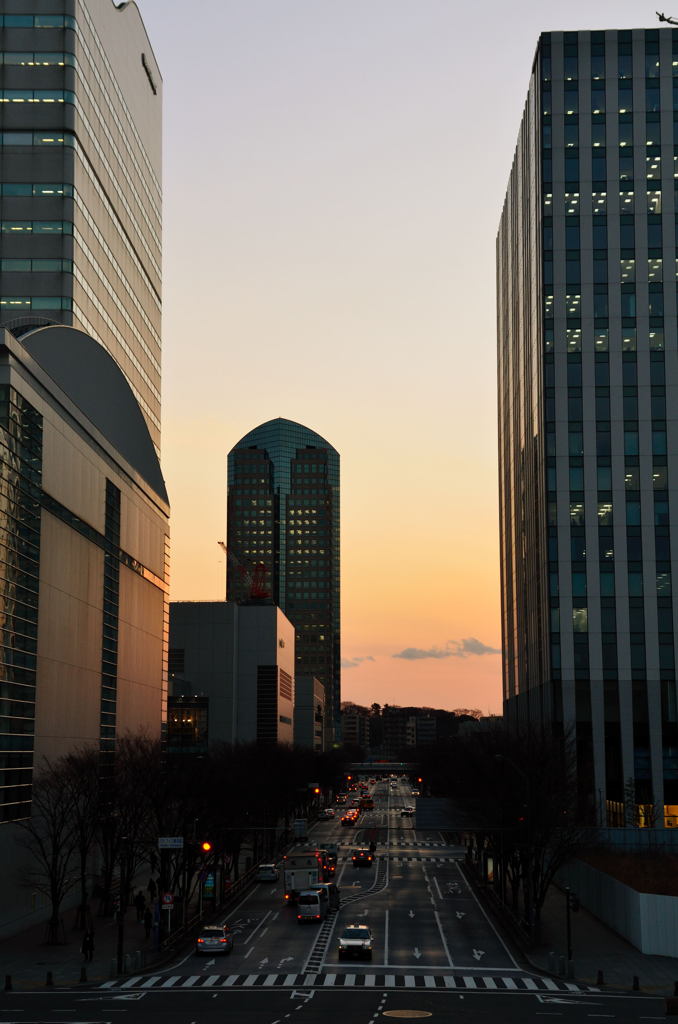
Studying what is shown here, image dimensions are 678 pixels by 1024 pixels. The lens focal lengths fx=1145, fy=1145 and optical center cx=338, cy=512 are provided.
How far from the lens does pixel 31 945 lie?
59.8 metres

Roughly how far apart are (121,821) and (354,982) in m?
29.0

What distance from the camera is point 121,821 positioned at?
7356 cm

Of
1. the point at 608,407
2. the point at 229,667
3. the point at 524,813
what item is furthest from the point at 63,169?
the point at 229,667

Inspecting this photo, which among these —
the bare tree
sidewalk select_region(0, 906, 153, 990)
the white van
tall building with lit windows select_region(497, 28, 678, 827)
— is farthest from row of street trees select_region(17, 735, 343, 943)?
tall building with lit windows select_region(497, 28, 678, 827)

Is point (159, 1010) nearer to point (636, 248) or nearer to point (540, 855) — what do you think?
point (540, 855)

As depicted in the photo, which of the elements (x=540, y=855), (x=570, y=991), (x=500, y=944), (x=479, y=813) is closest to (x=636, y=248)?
(x=479, y=813)

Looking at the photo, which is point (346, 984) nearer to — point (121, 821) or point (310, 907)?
point (310, 907)

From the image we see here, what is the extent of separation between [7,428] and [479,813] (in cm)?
4650

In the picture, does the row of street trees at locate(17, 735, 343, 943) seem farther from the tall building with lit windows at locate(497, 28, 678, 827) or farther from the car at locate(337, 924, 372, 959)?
the tall building with lit windows at locate(497, 28, 678, 827)

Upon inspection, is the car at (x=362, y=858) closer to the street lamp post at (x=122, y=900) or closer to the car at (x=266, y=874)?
the car at (x=266, y=874)

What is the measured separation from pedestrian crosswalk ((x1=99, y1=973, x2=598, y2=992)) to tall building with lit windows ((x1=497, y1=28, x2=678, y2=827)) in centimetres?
5871

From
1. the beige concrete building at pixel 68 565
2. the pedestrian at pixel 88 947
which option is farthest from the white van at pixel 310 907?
the beige concrete building at pixel 68 565

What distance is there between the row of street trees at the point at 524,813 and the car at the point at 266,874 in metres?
15.9

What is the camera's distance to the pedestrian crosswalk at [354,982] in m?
47.8
